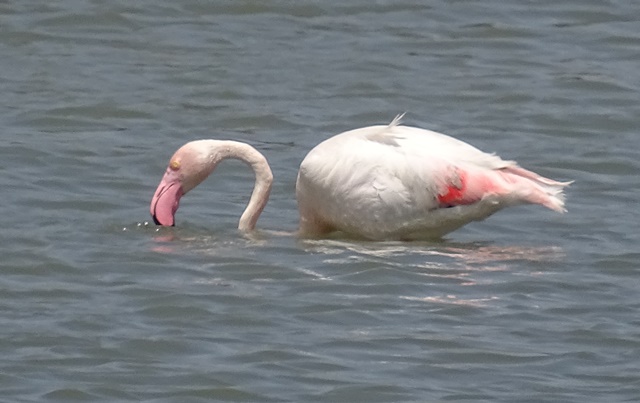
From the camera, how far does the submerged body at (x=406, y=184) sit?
8367 mm

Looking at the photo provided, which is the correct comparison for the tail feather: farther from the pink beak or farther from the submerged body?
the pink beak

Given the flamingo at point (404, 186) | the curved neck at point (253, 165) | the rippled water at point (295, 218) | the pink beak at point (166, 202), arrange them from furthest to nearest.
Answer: the curved neck at point (253, 165)
the pink beak at point (166, 202)
the flamingo at point (404, 186)
the rippled water at point (295, 218)

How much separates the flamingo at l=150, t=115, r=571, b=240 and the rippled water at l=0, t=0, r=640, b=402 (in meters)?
0.17

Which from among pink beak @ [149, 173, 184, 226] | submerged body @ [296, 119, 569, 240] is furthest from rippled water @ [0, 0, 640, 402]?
submerged body @ [296, 119, 569, 240]

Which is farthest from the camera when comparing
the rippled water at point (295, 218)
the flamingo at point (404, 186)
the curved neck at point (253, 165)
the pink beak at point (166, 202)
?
the curved neck at point (253, 165)

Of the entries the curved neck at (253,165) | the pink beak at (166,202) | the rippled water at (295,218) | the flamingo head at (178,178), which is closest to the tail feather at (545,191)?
the rippled water at (295,218)

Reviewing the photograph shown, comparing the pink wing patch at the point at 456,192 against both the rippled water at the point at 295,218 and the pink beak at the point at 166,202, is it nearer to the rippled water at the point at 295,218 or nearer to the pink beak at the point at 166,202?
the rippled water at the point at 295,218

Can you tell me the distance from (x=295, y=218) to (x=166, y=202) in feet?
3.01

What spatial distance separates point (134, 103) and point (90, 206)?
2.39 metres

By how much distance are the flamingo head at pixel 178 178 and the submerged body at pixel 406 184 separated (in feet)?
2.27

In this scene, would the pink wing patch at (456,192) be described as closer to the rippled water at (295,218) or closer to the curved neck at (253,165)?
the rippled water at (295,218)

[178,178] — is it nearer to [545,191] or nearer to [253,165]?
[253,165]

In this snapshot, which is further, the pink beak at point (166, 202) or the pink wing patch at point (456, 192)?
the pink beak at point (166, 202)

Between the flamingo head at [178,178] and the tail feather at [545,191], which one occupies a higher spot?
the tail feather at [545,191]
